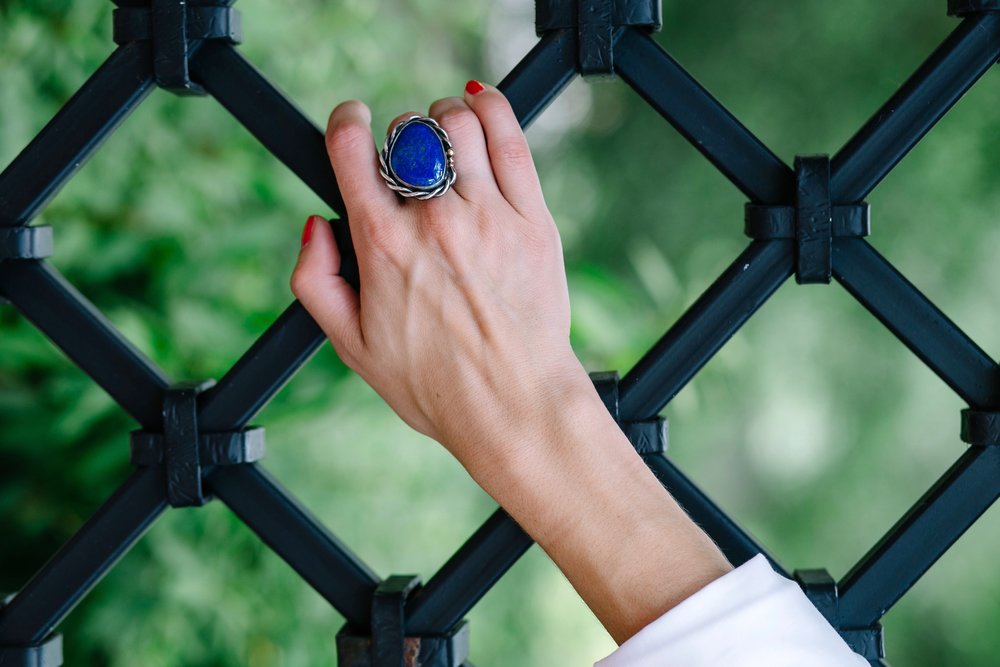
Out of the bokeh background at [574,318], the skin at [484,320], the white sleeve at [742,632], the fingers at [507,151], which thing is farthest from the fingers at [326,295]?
the bokeh background at [574,318]

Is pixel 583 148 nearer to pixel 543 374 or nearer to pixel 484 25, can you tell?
pixel 484 25

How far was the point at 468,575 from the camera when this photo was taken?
56 cm

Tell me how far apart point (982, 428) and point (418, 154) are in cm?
36

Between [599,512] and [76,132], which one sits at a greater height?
[76,132]

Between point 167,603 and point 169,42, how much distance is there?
758 millimetres

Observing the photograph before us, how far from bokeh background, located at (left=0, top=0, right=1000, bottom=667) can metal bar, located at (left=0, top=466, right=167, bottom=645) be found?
1.52 ft

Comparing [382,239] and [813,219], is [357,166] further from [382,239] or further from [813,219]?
[813,219]

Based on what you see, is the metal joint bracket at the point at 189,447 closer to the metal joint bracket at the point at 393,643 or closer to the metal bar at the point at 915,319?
the metal joint bracket at the point at 393,643

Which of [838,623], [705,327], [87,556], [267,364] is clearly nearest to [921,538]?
[838,623]

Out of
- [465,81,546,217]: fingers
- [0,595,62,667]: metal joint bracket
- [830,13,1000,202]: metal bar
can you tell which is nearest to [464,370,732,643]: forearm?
[465,81,546,217]: fingers

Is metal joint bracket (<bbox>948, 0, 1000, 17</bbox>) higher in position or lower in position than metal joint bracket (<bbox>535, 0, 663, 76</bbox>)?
lower

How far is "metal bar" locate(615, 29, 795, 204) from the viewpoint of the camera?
0.53m

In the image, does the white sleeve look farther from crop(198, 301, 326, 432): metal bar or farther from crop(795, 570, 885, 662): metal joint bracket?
crop(198, 301, 326, 432): metal bar

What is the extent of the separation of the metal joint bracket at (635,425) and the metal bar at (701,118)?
0.45ft
